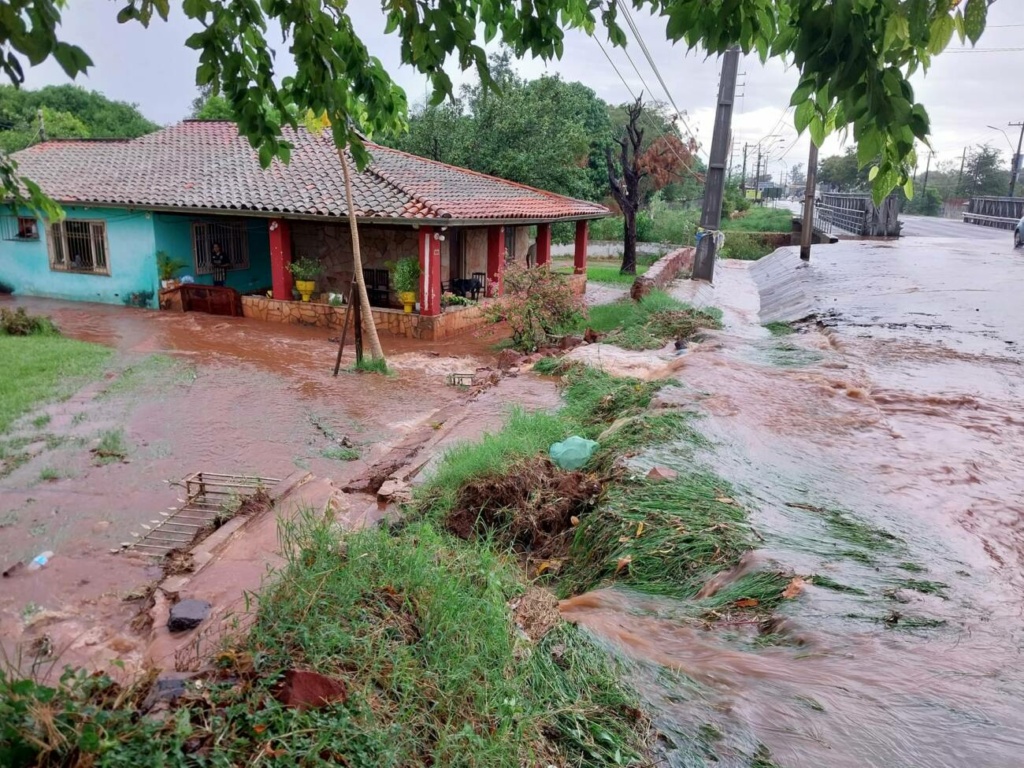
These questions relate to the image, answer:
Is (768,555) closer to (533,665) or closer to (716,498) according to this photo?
(716,498)

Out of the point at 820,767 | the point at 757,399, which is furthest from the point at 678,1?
the point at 757,399

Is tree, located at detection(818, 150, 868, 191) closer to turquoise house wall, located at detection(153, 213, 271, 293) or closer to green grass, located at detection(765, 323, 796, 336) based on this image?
green grass, located at detection(765, 323, 796, 336)

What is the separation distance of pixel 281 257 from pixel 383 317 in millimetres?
3130

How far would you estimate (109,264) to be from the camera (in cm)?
A: 1839

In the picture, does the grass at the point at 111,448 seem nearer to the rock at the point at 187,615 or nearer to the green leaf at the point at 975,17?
the rock at the point at 187,615

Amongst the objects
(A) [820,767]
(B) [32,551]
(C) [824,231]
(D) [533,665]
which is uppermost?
(C) [824,231]

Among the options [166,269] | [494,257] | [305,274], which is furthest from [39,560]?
[494,257]

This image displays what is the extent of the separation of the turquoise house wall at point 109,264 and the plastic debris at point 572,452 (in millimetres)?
14861

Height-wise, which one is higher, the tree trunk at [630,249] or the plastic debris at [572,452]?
the tree trunk at [630,249]

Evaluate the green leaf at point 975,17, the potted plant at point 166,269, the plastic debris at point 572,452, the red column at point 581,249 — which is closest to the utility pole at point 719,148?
the red column at point 581,249

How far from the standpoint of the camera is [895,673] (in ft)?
10.4

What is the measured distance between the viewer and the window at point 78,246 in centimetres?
1848

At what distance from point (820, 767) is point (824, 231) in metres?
31.9

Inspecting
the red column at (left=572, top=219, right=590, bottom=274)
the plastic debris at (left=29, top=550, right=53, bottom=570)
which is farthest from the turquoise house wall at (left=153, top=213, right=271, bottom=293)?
the plastic debris at (left=29, top=550, right=53, bottom=570)
